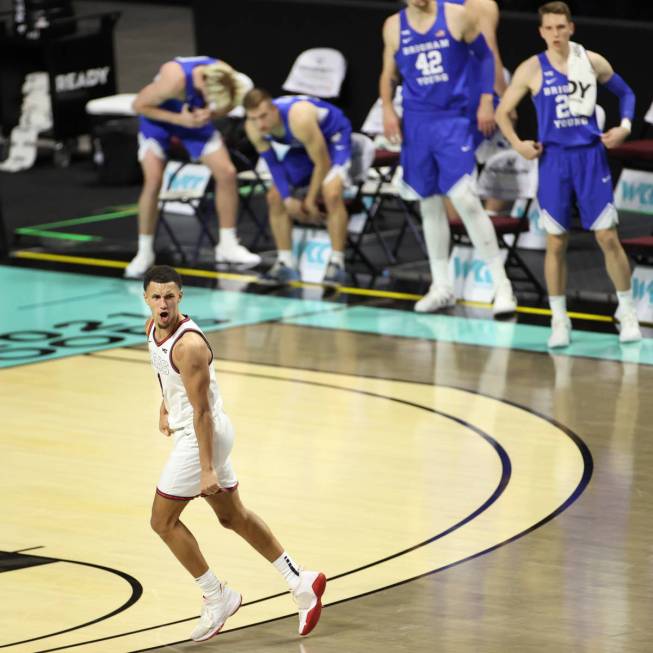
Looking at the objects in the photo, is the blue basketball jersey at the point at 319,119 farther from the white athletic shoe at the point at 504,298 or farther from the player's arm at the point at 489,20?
the white athletic shoe at the point at 504,298

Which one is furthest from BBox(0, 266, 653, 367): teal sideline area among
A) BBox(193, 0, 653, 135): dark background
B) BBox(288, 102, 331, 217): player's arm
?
BBox(193, 0, 653, 135): dark background

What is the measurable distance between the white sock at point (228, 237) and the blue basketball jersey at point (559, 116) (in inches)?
141

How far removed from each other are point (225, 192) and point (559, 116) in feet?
11.8

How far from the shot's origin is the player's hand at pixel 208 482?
6.73m

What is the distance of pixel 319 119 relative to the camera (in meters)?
13.0

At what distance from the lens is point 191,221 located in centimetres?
1616

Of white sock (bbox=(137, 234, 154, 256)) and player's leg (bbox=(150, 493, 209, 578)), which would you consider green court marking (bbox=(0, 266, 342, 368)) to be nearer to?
white sock (bbox=(137, 234, 154, 256))

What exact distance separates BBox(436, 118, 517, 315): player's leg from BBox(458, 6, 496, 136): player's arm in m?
0.18

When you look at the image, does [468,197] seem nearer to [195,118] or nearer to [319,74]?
[195,118]

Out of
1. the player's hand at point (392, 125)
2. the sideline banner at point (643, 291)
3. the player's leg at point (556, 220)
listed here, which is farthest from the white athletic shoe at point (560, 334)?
the player's hand at point (392, 125)

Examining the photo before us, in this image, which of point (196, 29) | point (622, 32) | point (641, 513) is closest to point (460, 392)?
point (641, 513)

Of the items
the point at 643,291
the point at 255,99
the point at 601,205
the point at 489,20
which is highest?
the point at 489,20

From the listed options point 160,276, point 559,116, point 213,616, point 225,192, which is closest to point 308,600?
point 213,616

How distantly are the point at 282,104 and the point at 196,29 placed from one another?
→ 16.8 feet
